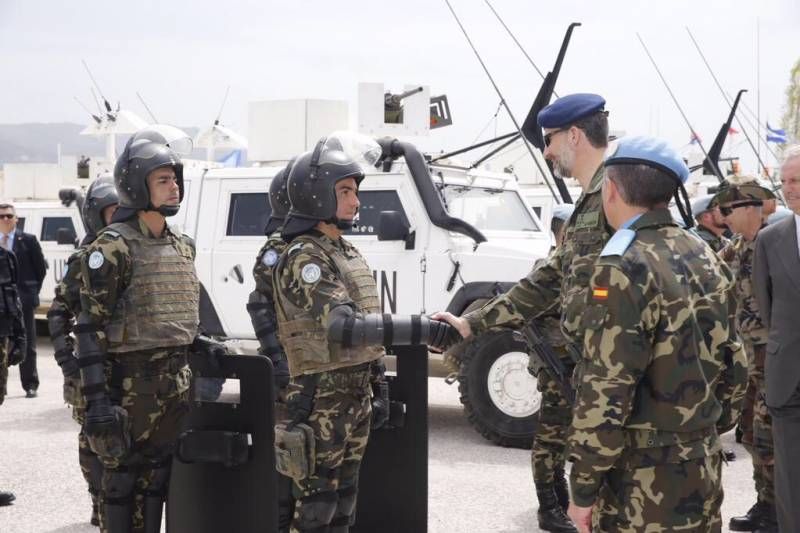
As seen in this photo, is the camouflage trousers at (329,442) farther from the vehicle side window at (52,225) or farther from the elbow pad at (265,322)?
the vehicle side window at (52,225)

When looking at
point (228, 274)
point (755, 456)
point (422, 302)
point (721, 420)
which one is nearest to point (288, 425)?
point (721, 420)

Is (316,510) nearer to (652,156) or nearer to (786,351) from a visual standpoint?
(652,156)

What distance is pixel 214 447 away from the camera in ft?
13.5

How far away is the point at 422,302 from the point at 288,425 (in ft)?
13.8

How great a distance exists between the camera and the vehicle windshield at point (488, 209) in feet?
27.1

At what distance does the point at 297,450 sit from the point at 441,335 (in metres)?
0.72

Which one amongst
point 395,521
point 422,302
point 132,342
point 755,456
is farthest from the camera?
point 422,302

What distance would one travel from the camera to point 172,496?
436 cm

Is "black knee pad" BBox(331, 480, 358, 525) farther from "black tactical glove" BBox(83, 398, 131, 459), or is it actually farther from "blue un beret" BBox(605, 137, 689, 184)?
"blue un beret" BBox(605, 137, 689, 184)

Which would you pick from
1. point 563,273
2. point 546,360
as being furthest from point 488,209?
point 563,273

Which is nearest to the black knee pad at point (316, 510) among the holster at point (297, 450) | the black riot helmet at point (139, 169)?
the holster at point (297, 450)

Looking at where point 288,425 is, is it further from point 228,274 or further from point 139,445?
point 228,274

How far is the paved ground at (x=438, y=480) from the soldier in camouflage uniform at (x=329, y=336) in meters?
1.74

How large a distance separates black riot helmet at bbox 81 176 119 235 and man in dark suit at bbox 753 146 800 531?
11.3 feet
